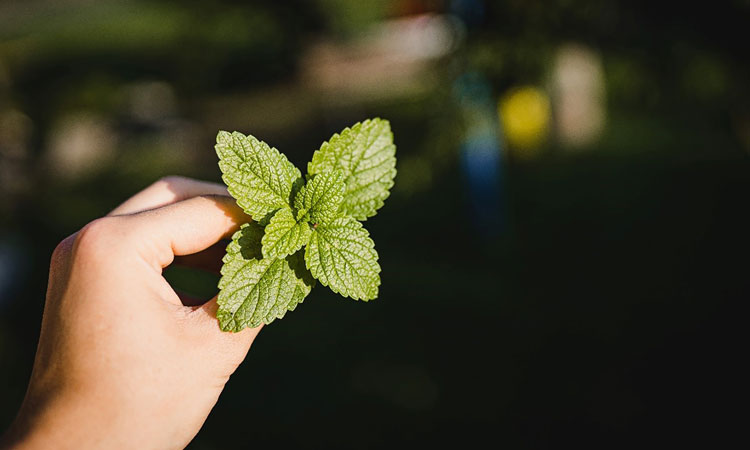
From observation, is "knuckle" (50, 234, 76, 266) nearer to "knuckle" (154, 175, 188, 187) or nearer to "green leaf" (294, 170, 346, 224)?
"knuckle" (154, 175, 188, 187)

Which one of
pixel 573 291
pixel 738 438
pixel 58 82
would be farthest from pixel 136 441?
pixel 58 82

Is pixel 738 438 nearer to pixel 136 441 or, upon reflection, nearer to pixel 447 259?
pixel 447 259

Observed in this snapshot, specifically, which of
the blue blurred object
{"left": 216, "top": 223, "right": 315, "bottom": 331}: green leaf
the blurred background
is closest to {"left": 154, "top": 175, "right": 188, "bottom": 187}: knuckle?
{"left": 216, "top": 223, "right": 315, "bottom": 331}: green leaf

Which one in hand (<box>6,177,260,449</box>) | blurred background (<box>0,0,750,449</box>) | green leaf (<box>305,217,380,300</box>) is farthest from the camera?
blurred background (<box>0,0,750,449</box>)

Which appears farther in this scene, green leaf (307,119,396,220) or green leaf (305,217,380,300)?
green leaf (307,119,396,220)

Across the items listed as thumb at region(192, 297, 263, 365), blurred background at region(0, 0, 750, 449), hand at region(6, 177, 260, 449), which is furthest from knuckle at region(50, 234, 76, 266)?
blurred background at region(0, 0, 750, 449)

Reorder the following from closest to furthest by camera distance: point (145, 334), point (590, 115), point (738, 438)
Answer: point (145, 334), point (738, 438), point (590, 115)

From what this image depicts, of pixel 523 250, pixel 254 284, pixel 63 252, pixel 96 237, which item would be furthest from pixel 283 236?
pixel 523 250

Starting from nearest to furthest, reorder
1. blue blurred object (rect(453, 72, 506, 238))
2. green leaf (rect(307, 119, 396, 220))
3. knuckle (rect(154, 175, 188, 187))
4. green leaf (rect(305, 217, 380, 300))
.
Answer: green leaf (rect(305, 217, 380, 300))
green leaf (rect(307, 119, 396, 220))
knuckle (rect(154, 175, 188, 187))
blue blurred object (rect(453, 72, 506, 238))

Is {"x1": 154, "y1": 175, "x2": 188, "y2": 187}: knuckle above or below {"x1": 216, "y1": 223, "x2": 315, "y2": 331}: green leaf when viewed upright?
above
